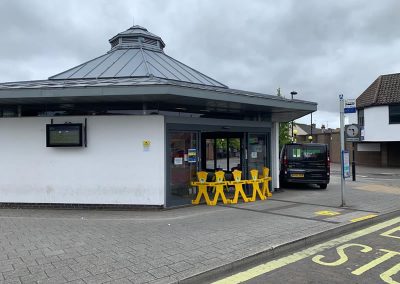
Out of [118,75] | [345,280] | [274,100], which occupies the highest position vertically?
[118,75]

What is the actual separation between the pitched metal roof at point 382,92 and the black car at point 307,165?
1987 centimetres

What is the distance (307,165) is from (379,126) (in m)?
20.6

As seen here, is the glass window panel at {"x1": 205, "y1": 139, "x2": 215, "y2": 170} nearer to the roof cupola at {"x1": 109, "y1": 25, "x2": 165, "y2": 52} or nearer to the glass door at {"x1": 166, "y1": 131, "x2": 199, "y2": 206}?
the glass door at {"x1": 166, "y1": 131, "x2": 199, "y2": 206}

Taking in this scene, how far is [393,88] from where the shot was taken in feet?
107

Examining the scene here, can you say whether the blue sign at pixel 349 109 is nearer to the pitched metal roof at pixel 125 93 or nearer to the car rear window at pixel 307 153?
the pitched metal roof at pixel 125 93

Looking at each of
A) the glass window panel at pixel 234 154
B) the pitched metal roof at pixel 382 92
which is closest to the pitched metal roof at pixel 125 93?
the glass window panel at pixel 234 154

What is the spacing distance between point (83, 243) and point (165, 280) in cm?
230

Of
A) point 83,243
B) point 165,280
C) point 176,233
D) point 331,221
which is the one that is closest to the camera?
point 165,280

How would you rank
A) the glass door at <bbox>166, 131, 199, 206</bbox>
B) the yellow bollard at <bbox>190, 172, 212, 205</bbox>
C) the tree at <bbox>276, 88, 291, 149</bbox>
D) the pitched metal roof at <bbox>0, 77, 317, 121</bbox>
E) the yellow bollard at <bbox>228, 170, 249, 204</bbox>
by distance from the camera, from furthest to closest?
the tree at <bbox>276, 88, 291, 149</bbox>, the yellow bollard at <bbox>228, 170, 249, 204</bbox>, the yellow bollard at <bbox>190, 172, 212, 205</bbox>, the glass door at <bbox>166, 131, 199, 206</bbox>, the pitched metal roof at <bbox>0, 77, 317, 121</bbox>

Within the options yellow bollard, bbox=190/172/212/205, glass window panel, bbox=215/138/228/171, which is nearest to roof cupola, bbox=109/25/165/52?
glass window panel, bbox=215/138/228/171

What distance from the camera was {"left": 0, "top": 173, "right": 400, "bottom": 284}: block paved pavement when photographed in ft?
16.3

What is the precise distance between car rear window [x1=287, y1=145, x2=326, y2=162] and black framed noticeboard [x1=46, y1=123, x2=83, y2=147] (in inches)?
349

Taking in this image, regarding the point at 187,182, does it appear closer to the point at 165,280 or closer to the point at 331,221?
the point at 331,221

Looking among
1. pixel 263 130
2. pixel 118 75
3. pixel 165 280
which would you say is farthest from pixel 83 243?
pixel 263 130
